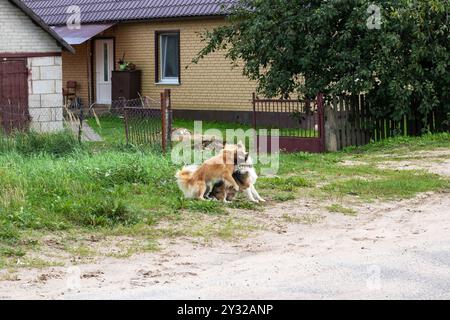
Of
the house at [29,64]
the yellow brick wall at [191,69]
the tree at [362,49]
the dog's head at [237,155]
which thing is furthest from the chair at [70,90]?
the dog's head at [237,155]

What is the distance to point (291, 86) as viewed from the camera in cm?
2067

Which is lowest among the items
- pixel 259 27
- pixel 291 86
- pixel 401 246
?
pixel 401 246

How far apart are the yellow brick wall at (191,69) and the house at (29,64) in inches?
248

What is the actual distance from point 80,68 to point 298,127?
15.5 m

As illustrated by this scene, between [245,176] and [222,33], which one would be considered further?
[222,33]

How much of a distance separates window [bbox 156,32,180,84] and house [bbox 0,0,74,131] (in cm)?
700

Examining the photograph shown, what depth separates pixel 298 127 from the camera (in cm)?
1984

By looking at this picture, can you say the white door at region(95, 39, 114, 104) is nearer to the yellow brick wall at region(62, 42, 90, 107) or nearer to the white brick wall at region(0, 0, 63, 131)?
the yellow brick wall at region(62, 42, 90, 107)

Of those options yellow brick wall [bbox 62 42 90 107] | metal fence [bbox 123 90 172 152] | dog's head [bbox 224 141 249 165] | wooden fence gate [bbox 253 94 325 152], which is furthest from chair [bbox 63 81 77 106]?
dog's head [bbox 224 141 249 165]

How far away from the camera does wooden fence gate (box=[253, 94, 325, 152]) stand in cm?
1928

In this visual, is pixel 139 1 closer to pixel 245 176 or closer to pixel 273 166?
pixel 273 166

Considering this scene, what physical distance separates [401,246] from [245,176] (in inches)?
116

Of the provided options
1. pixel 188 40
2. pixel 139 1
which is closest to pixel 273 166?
pixel 188 40

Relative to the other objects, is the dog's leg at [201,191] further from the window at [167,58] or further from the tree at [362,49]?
the window at [167,58]
